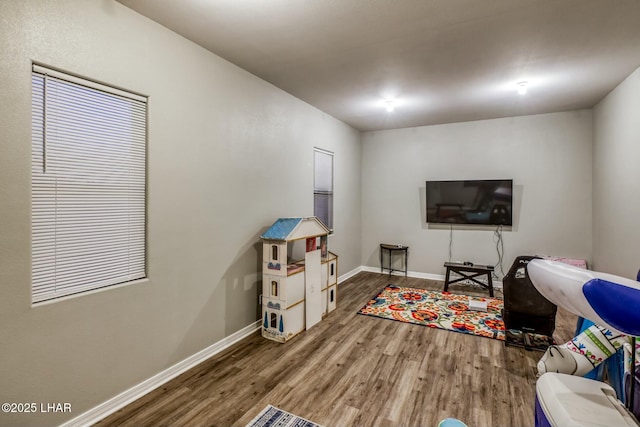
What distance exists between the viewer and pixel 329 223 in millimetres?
5109

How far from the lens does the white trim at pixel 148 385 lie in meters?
1.98

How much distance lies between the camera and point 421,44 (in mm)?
2680

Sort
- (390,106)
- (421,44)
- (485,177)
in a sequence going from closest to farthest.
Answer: (421,44) < (390,106) < (485,177)

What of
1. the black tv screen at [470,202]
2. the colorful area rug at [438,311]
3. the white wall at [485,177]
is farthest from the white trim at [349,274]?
the black tv screen at [470,202]

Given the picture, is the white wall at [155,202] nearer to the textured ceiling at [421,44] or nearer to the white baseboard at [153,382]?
the white baseboard at [153,382]

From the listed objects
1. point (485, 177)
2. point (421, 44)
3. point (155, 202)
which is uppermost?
point (421, 44)

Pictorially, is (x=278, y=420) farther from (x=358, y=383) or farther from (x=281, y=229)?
(x=281, y=229)

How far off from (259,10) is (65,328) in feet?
7.92

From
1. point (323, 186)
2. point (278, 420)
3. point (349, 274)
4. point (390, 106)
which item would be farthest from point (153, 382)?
point (390, 106)

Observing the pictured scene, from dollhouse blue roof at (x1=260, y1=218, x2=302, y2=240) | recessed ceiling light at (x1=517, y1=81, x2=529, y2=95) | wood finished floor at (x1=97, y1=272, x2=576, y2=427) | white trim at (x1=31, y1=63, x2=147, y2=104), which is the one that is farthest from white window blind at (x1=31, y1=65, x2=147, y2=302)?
recessed ceiling light at (x1=517, y1=81, x2=529, y2=95)

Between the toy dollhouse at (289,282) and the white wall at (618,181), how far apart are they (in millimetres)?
3255

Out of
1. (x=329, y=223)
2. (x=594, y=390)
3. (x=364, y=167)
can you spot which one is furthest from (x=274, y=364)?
(x=364, y=167)

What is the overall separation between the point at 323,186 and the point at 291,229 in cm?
179

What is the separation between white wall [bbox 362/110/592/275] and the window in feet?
4.27
